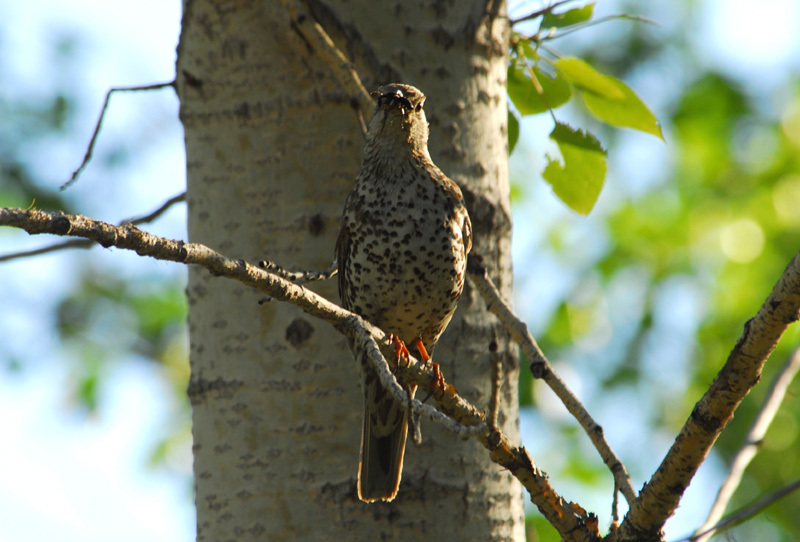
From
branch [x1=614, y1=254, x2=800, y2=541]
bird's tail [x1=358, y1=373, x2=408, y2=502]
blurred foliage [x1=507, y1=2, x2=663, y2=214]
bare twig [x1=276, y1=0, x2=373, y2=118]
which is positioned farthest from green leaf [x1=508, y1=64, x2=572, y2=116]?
branch [x1=614, y1=254, x2=800, y2=541]

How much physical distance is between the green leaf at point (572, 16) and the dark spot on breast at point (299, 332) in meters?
1.38

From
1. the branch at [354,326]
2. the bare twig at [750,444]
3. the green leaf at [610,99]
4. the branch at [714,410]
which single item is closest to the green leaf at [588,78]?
the green leaf at [610,99]

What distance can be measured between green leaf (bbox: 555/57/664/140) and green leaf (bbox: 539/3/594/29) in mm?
156

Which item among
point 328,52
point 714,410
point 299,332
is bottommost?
point 714,410

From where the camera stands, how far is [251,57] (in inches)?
105

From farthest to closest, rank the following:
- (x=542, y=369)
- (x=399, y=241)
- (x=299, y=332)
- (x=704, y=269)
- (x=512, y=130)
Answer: (x=704, y=269) → (x=512, y=130) → (x=399, y=241) → (x=299, y=332) → (x=542, y=369)

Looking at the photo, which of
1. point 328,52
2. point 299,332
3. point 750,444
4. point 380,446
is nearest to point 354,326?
point 299,332

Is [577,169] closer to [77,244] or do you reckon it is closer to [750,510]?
[750,510]

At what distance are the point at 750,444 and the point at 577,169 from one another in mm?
1028

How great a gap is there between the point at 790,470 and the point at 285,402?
539cm

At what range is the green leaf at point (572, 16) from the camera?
2.83 m

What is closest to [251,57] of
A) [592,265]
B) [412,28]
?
[412,28]

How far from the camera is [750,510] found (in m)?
1.88

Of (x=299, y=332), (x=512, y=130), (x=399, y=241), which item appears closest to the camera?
(x=299, y=332)
